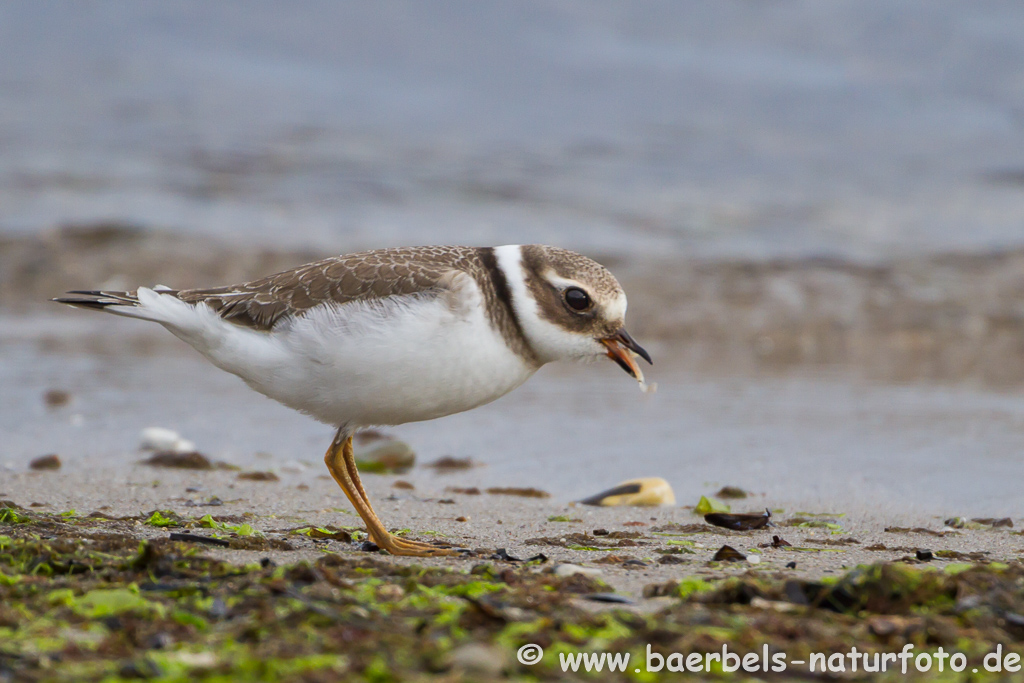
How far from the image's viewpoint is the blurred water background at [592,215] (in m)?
6.99

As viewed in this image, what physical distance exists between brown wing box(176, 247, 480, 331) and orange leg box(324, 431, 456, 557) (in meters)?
0.65

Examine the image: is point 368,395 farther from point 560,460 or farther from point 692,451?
point 692,451

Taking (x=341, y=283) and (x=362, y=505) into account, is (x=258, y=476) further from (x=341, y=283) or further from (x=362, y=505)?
(x=341, y=283)

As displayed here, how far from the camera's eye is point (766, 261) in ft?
41.2

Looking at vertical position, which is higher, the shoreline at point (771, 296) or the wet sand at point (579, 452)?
the shoreline at point (771, 296)

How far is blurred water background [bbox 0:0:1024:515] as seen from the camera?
22.9 feet

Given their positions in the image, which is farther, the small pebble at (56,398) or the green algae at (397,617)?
the small pebble at (56,398)

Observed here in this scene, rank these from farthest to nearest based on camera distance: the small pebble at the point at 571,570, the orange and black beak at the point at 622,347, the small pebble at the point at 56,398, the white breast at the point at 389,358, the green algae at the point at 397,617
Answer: the small pebble at the point at 56,398
the orange and black beak at the point at 622,347
the white breast at the point at 389,358
the small pebble at the point at 571,570
the green algae at the point at 397,617

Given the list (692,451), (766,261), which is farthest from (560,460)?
(766,261)

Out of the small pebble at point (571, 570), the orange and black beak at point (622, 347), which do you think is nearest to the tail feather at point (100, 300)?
the orange and black beak at point (622, 347)

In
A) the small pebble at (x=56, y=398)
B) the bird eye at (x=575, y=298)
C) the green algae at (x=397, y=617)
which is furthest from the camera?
the small pebble at (x=56, y=398)

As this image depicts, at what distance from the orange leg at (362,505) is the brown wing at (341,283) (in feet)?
2.14

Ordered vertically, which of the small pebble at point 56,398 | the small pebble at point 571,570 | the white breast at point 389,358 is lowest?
the small pebble at point 571,570

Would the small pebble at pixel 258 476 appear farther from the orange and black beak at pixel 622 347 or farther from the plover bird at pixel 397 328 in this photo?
the orange and black beak at pixel 622 347
